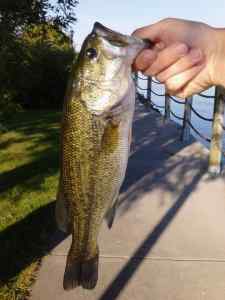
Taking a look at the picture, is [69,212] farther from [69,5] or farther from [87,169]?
[69,5]

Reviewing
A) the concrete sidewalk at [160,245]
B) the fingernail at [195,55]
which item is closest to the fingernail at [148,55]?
the fingernail at [195,55]

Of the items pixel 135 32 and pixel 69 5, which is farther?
pixel 69 5

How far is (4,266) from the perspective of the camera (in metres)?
5.05

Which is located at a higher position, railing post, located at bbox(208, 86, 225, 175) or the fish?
the fish

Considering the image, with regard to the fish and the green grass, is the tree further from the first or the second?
the fish

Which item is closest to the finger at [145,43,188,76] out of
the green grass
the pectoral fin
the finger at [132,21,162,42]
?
the finger at [132,21,162,42]

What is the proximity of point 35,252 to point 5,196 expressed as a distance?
2.26 m

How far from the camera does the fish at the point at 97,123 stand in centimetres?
235

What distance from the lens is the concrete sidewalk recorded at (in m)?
4.66

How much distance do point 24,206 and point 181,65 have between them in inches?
187

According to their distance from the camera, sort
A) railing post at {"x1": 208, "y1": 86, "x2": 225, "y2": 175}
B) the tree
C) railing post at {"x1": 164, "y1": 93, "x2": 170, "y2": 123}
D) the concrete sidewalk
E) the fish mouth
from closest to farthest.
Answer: the fish mouth
the concrete sidewalk
the tree
railing post at {"x1": 208, "y1": 86, "x2": 225, "y2": 175}
railing post at {"x1": 164, "y1": 93, "x2": 170, "y2": 123}

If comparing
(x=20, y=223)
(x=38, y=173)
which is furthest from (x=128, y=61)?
(x=38, y=173)

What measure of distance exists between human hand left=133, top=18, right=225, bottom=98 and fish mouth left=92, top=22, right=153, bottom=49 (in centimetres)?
6

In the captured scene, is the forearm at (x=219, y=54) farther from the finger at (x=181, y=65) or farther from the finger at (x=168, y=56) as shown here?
the finger at (x=168, y=56)
